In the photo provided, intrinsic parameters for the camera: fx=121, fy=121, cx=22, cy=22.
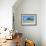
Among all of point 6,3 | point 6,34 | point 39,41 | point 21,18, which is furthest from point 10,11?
point 39,41

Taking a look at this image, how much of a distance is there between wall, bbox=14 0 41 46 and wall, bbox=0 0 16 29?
133cm

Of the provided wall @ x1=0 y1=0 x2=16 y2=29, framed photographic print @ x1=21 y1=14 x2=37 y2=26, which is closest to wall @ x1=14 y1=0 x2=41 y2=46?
framed photographic print @ x1=21 y1=14 x2=37 y2=26

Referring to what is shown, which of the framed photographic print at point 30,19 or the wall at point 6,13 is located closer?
the wall at point 6,13

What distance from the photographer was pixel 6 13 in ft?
14.7

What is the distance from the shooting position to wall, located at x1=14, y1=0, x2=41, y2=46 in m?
5.84

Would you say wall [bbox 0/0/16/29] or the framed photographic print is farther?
the framed photographic print

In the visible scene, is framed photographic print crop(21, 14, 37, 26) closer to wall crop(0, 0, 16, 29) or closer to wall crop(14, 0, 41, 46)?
wall crop(14, 0, 41, 46)

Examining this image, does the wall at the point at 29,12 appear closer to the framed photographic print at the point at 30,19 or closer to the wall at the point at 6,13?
the framed photographic print at the point at 30,19

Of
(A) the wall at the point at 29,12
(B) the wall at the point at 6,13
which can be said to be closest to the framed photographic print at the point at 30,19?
(A) the wall at the point at 29,12

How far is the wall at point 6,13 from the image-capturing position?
445 centimetres

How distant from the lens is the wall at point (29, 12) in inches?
230

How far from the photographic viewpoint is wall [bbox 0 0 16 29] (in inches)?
175

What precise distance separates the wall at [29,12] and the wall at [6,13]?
1330mm

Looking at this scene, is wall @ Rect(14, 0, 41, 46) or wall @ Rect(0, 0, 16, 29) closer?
wall @ Rect(0, 0, 16, 29)
